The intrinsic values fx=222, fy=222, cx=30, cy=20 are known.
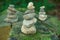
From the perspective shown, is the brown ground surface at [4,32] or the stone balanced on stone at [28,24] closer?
the stone balanced on stone at [28,24]

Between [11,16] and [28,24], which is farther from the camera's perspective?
[11,16]

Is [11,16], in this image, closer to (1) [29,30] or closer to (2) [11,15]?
(2) [11,15]

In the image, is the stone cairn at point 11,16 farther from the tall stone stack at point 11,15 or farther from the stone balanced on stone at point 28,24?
the stone balanced on stone at point 28,24

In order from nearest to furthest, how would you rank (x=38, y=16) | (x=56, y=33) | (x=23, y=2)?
(x=56, y=33) → (x=38, y=16) → (x=23, y=2)

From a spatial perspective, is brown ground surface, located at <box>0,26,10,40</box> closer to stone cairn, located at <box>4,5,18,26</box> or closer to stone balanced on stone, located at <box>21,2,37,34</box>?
stone cairn, located at <box>4,5,18,26</box>

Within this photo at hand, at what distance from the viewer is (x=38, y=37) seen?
2898 mm

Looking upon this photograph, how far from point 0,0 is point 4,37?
5.42ft

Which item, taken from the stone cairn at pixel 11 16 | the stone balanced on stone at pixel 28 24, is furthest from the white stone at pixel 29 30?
the stone cairn at pixel 11 16

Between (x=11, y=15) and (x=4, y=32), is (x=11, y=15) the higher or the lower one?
the higher one

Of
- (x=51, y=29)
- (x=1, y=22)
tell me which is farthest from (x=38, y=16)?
(x=1, y=22)

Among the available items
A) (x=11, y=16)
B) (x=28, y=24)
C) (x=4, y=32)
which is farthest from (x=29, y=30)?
(x=4, y=32)

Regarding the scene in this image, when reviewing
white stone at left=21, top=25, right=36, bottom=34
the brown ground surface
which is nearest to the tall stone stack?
the brown ground surface

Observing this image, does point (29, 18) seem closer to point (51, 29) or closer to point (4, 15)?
point (51, 29)

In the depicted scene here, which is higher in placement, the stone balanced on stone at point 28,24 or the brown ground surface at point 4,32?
the stone balanced on stone at point 28,24
